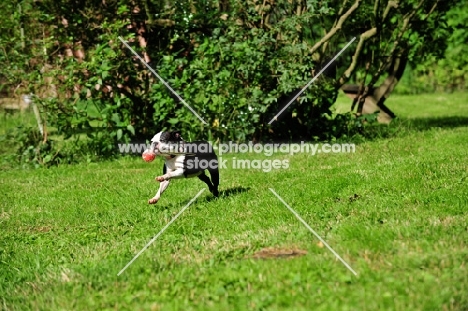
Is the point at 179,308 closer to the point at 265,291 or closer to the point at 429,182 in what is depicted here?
the point at 265,291

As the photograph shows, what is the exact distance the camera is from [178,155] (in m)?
5.66

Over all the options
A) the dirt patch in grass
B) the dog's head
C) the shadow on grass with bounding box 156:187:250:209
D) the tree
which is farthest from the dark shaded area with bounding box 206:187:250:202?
the tree

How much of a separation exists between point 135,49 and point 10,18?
1.92 m

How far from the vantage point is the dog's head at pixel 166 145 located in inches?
217

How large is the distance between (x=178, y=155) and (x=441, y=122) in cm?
846

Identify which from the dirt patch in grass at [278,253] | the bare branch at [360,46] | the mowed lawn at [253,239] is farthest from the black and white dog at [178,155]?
the bare branch at [360,46]

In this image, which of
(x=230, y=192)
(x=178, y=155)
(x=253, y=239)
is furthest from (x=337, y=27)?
(x=253, y=239)

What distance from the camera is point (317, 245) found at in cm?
457

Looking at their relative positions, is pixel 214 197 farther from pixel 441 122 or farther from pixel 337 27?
pixel 441 122

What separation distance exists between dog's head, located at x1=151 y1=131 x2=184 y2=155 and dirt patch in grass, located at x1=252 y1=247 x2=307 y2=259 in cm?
138

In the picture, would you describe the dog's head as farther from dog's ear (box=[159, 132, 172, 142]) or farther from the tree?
the tree

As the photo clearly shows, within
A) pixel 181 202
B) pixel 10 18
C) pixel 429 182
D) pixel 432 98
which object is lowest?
pixel 432 98

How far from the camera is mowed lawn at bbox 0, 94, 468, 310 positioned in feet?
12.6

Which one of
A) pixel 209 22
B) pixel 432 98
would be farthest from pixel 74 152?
pixel 432 98
